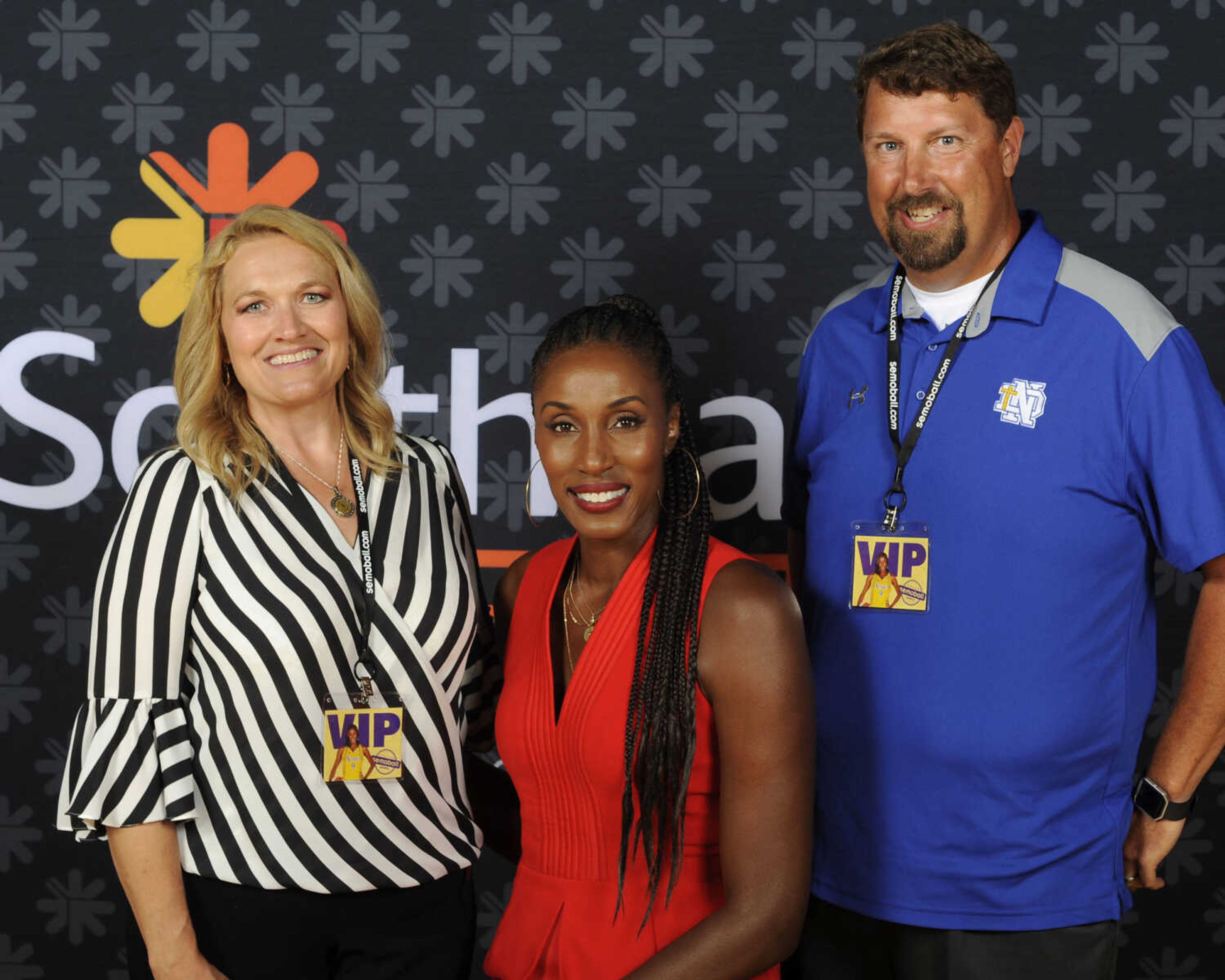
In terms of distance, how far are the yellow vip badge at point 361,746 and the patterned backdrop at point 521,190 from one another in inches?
44.0

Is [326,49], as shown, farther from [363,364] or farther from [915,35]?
[915,35]

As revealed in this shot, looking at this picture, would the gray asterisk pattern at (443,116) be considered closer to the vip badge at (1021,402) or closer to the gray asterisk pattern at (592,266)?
the gray asterisk pattern at (592,266)

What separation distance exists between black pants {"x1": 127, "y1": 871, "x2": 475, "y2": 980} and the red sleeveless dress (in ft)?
0.45

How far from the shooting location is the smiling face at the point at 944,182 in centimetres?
175

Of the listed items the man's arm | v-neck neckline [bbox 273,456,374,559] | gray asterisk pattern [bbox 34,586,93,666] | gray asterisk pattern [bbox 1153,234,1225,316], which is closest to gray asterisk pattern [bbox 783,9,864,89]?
gray asterisk pattern [bbox 1153,234,1225,316]

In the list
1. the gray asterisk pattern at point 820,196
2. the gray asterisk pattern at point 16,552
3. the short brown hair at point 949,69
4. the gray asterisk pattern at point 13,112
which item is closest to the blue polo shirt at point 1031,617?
the short brown hair at point 949,69

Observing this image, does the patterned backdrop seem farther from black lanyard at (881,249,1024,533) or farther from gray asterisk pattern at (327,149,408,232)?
black lanyard at (881,249,1024,533)

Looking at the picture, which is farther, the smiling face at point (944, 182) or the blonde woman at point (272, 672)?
the smiling face at point (944, 182)

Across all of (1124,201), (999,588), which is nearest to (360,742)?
(999,588)

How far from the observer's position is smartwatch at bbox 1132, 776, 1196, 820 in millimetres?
1725

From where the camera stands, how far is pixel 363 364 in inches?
73.5

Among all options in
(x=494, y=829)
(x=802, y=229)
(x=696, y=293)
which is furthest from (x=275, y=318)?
(x=802, y=229)

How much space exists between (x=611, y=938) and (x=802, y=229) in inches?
67.6

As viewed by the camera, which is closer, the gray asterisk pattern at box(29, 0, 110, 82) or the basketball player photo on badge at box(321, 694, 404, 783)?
the basketball player photo on badge at box(321, 694, 404, 783)
